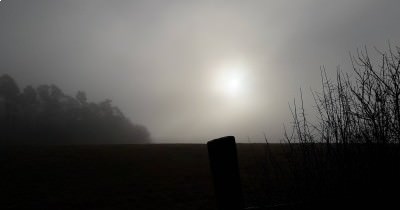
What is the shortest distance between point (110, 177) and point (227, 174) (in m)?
21.8

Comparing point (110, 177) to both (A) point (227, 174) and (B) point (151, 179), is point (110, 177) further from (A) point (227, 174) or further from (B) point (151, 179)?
(A) point (227, 174)

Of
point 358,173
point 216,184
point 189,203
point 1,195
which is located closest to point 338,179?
point 358,173

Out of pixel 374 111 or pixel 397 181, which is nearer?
pixel 397 181

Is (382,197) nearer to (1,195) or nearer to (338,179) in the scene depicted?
(338,179)

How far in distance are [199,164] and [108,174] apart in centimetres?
644

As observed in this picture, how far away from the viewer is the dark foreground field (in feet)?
58.5

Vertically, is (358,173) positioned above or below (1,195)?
above

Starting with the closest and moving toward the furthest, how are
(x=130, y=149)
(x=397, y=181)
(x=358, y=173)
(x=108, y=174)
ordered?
(x=397, y=181), (x=358, y=173), (x=108, y=174), (x=130, y=149)

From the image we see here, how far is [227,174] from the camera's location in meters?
3.05

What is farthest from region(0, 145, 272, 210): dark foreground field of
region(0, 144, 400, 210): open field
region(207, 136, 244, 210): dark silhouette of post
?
region(207, 136, 244, 210): dark silhouette of post

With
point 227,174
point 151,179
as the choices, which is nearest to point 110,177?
point 151,179

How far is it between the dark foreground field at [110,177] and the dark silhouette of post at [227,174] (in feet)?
30.7

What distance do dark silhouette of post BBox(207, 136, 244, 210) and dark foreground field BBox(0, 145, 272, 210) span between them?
934 cm

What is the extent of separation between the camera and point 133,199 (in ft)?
60.0
